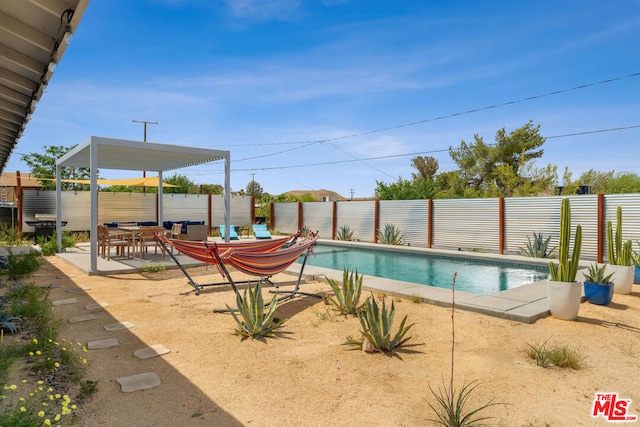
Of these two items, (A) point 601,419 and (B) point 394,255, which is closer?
(A) point 601,419

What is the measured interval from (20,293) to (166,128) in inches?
934

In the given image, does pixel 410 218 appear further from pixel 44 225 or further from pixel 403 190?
pixel 44 225

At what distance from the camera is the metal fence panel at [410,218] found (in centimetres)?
1340

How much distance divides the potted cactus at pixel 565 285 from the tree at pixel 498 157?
1819 cm

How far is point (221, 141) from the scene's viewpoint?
28.7 meters

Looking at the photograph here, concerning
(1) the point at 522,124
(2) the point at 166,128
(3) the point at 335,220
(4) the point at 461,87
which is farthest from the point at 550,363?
(2) the point at 166,128

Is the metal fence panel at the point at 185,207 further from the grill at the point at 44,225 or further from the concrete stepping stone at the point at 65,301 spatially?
the concrete stepping stone at the point at 65,301

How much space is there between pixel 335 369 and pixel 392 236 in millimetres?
10972

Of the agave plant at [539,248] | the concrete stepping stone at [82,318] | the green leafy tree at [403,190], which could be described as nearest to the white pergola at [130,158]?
the concrete stepping stone at [82,318]

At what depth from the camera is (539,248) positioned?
10242 millimetres

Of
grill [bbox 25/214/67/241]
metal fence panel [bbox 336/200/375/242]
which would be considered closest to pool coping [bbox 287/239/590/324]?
metal fence panel [bbox 336/200/375/242]

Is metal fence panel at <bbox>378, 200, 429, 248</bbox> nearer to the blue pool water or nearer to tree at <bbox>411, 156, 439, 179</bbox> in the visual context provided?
the blue pool water

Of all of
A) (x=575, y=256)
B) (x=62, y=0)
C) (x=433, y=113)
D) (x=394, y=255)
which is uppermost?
(x=433, y=113)

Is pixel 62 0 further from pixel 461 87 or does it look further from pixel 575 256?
pixel 461 87
